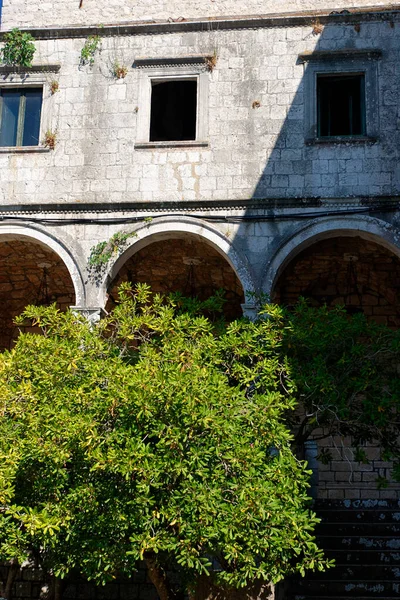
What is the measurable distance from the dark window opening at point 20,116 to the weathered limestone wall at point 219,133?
0.21 meters

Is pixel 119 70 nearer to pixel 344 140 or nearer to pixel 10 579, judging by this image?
pixel 344 140

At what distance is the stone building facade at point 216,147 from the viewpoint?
13.4 metres

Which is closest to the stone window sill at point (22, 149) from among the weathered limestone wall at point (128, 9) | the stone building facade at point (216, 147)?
the stone building facade at point (216, 147)

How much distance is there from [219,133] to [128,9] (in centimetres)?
414

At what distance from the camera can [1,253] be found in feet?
51.4

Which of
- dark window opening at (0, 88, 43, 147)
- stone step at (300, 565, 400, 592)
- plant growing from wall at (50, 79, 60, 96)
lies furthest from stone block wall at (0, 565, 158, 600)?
plant growing from wall at (50, 79, 60, 96)

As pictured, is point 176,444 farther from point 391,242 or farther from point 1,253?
point 1,253

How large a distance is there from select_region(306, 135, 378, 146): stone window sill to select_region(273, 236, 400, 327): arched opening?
1782 millimetres

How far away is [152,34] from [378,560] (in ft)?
27.9

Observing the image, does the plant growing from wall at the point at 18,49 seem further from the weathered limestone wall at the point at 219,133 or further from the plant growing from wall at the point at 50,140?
the plant growing from wall at the point at 50,140

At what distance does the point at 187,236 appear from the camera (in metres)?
13.7

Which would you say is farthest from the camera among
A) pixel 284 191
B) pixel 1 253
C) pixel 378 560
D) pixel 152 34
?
pixel 1 253

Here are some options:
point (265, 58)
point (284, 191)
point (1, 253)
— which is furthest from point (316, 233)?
point (1, 253)

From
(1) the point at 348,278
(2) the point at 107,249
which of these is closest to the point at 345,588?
(2) the point at 107,249
